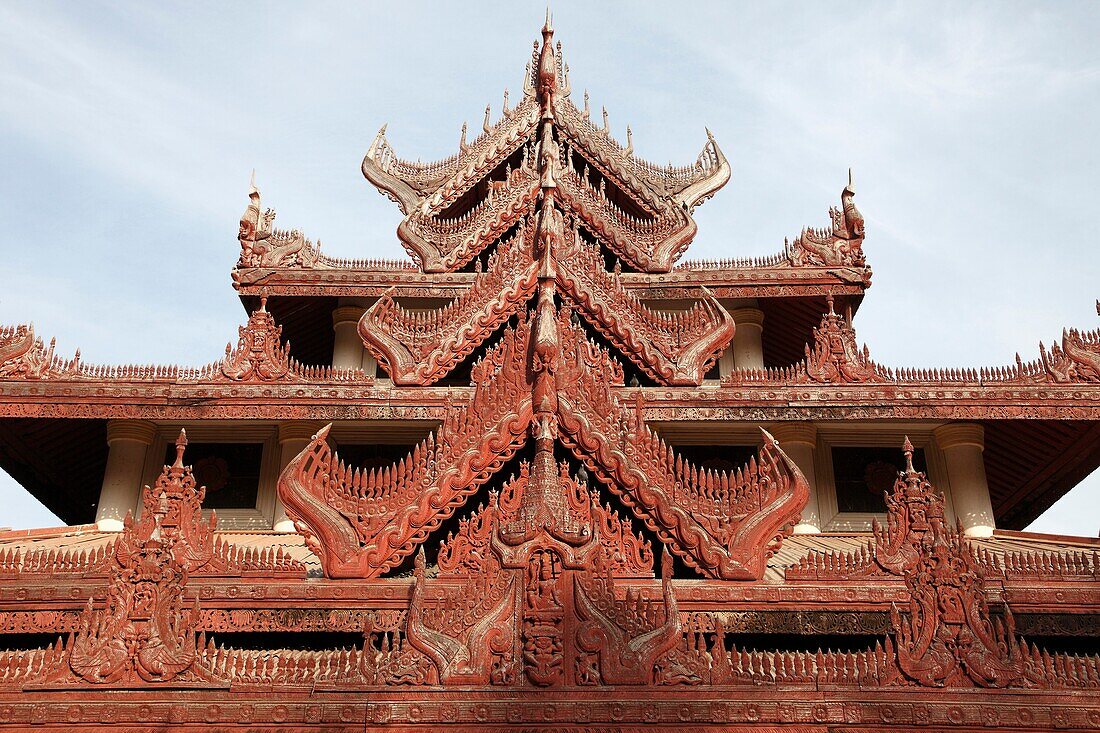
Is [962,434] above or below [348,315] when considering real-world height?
below

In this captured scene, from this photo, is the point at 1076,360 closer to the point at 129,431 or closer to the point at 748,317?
the point at 748,317

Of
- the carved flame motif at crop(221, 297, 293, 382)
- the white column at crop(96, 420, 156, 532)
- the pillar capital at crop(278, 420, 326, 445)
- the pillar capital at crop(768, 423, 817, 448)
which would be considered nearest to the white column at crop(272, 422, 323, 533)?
the pillar capital at crop(278, 420, 326, 445)

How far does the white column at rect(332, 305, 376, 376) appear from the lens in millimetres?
15562

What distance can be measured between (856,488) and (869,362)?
Result: 194cm

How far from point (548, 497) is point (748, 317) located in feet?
26.0

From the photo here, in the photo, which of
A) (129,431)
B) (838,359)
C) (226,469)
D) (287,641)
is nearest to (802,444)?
(838,359)

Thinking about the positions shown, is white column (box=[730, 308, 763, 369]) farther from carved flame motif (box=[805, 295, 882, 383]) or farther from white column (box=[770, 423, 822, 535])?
carved flame motif (box=[805, 295, 882, 383])

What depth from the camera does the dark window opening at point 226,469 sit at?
45.3 feet

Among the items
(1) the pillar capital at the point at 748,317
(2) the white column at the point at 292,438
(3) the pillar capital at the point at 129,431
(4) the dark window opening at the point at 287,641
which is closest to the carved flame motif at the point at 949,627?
(4) the dark window opening at the point at 287,641

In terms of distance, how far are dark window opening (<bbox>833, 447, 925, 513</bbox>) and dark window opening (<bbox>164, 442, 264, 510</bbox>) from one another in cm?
721

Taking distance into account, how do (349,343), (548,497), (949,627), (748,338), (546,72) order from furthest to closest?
(546,72) → (349,343) → (748,338) → (548,497) → (949,627)

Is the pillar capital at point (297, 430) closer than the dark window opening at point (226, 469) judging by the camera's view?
Yes

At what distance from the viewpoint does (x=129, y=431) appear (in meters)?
13.6

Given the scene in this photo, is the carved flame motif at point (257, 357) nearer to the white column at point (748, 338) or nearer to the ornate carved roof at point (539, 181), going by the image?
the ornate carved roof at point (539, 181)
